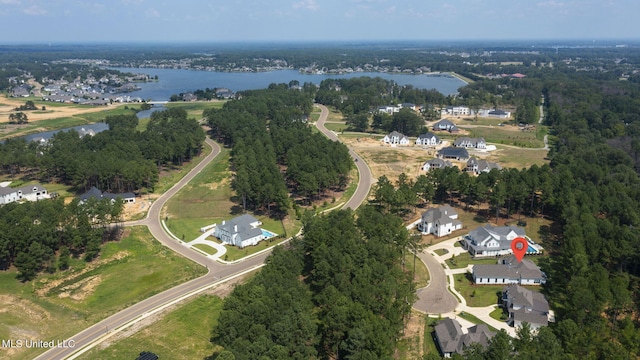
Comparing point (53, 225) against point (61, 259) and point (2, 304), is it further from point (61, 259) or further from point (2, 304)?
point (2, 304)

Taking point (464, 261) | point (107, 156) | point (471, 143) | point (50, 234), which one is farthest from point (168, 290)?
point (471, 143)

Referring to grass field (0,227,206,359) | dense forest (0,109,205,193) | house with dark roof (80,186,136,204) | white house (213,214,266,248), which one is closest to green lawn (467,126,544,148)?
dense forest (0,109,205,193)

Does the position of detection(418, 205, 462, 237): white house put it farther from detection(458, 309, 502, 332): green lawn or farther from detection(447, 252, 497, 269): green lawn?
detection(458, 309, 502, 332): green lawn

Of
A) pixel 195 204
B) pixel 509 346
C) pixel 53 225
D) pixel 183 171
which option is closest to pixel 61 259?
pixel 53 225

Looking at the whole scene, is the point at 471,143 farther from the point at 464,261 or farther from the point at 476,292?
the point at 476,292

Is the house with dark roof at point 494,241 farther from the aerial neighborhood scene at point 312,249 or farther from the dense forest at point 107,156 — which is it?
the dense forest at point 107,156
